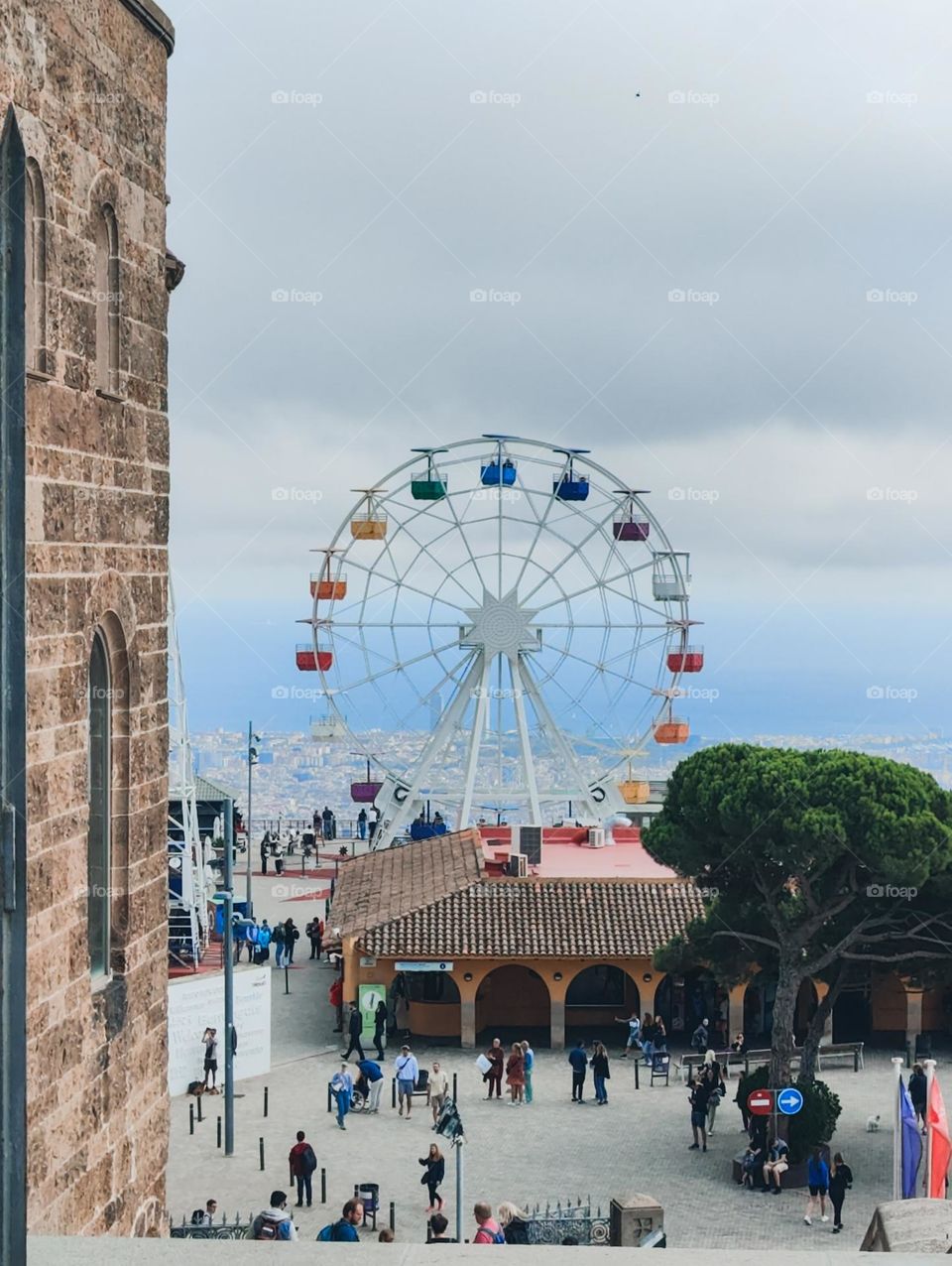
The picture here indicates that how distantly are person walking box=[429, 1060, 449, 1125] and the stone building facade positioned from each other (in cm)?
1930

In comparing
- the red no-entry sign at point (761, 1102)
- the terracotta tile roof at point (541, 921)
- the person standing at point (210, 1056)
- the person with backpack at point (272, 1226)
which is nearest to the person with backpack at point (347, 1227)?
the person with backpack at point (272, 1226)

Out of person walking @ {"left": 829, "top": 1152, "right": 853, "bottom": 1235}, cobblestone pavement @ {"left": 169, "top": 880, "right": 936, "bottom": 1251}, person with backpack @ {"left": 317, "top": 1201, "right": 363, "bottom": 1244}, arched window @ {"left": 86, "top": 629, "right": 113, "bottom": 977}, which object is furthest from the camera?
cobblestone pavement @ {"left": 169, "top": 880, "right": 936, "bottom": 1251}

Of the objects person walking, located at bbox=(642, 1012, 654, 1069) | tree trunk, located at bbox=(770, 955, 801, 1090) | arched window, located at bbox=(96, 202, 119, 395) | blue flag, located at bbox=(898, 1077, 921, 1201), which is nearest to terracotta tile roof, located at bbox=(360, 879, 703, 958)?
person walking, located at bbox=(642, 1012, 654, 1069)

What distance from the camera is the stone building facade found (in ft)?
36.8

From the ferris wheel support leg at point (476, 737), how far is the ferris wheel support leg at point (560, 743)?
987 mm

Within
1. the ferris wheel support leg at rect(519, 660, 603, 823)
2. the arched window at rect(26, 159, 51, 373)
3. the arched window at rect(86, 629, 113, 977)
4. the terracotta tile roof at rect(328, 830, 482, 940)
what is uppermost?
the arched window at rect(26, 159, 51, 373)

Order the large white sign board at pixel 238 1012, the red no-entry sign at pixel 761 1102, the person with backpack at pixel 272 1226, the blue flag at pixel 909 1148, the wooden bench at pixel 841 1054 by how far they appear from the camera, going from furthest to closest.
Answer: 1. the wooden bench at pixel 841 1054
2. the large white sign board at pixel 238 1012
3. the red no-entry sign at pixel 761 1102
4. the person with backpack at pixel 272 1226
5. the blue flag at pixel 909 1148

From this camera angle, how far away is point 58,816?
11539 millimetres

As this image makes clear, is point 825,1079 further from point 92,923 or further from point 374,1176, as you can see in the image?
point 92,923

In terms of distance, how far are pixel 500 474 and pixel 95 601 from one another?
3878 cm

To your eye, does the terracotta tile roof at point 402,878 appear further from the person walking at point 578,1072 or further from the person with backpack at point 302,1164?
the person with backpack at point 302,1164

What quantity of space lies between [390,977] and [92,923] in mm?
26826

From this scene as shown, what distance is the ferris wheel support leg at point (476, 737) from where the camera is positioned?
2085 inches

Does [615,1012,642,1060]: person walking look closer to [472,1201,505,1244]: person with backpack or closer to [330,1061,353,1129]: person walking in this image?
[330,1061,353,1129]: person walking
